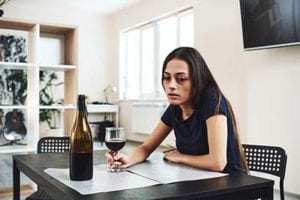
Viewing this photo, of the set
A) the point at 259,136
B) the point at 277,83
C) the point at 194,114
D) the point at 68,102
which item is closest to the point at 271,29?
the point at 277,83

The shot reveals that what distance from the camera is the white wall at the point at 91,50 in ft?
24.1

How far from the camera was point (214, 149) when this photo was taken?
1324 mm

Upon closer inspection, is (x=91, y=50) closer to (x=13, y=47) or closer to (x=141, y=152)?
(x=13, y=47)

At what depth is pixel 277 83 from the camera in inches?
135

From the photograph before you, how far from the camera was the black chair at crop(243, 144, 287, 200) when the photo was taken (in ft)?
5.16

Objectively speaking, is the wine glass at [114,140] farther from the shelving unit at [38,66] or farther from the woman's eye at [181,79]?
the shelving unit at [38,66]

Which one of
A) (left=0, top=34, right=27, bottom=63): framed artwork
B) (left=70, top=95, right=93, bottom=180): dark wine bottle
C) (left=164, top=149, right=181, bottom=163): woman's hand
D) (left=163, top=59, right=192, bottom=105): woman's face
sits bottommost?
(left=164, top=149, right=181, bottom=163): woman's hand

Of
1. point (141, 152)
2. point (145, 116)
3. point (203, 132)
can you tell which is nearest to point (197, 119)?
point (203, 132)

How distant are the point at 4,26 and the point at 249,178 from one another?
8.46 feet

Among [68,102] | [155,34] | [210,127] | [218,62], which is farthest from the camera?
[155,34]

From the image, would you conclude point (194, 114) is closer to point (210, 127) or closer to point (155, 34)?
point (210, 127)

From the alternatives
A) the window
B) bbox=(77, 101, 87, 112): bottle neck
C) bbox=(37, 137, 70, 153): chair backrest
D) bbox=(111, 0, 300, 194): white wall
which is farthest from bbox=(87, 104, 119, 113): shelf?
bbox=(77, 101, 87, 112): bottle neck

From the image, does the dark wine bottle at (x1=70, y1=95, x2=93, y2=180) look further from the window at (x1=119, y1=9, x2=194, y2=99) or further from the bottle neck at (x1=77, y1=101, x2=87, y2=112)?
the window at (x1=119, y1=9, x2=194, y2=99)

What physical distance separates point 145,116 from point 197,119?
4.79m
